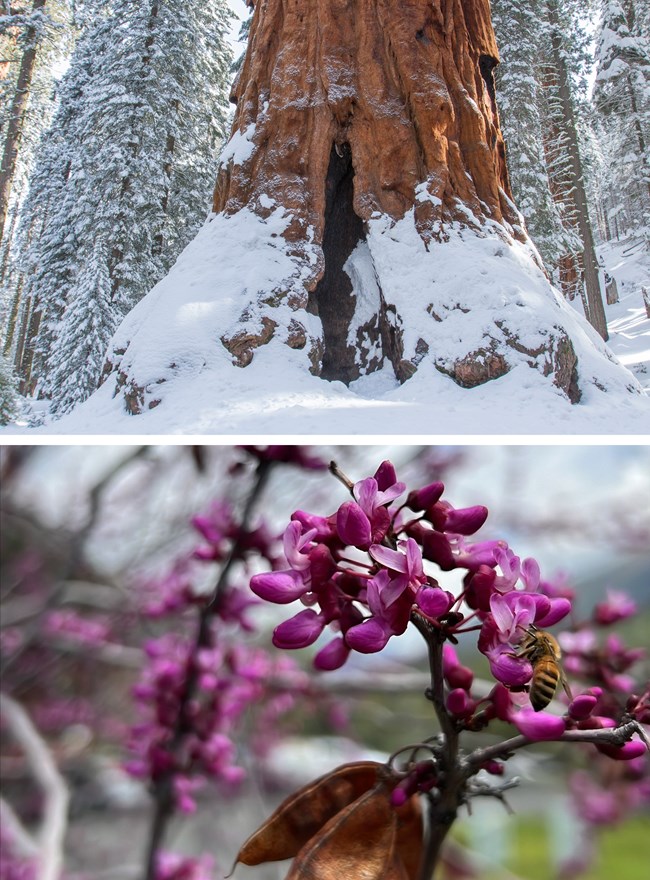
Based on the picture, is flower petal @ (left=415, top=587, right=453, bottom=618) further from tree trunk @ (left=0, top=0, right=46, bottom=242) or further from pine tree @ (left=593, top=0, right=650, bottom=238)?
pine tree @ (left=593, top=0, right=650, bottom=238)

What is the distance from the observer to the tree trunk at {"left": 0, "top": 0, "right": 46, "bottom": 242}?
2.40 meters

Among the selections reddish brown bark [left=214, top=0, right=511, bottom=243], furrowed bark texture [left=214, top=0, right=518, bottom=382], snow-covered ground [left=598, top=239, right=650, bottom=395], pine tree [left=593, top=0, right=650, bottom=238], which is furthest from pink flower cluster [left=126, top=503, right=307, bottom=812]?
pine tree [left=593, top=0, right=650, bottom=238]

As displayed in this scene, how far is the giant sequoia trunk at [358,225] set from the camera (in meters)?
2.00

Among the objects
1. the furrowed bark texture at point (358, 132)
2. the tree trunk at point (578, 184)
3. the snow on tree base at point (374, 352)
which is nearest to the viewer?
the snow on tree base at point (374, 352)

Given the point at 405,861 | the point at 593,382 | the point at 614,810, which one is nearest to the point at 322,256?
the point at 593,382

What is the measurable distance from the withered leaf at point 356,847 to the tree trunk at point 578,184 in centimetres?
316

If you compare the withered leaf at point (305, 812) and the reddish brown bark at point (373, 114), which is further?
the reddish brown bark at point (373, 114)

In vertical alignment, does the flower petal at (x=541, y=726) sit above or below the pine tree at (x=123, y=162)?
below

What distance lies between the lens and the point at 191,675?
0.48 metres

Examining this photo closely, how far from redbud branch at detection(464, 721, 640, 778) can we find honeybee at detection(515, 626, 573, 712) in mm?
27

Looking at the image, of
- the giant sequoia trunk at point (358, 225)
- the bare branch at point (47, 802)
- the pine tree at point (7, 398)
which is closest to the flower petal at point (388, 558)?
the bare branch at point (47, 802)

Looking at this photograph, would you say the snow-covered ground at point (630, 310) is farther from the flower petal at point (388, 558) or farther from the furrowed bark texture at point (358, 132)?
the flower petal at point (388, 558)

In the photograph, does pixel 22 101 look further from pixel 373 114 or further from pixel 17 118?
pixel 373 114

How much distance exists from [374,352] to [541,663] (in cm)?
204
